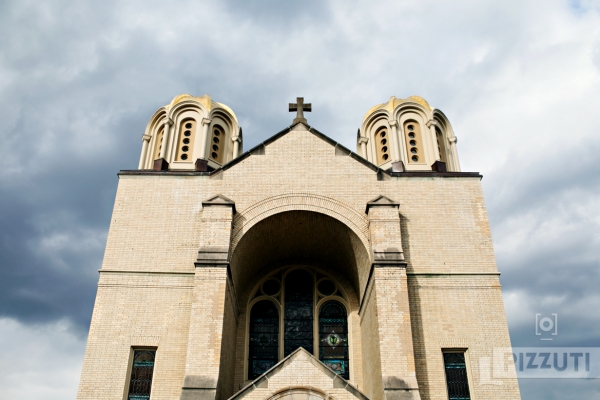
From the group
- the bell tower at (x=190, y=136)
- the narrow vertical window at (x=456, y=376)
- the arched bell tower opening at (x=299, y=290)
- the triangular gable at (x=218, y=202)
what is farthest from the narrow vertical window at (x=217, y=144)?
the narrow vertical window at (x=456, y=376)

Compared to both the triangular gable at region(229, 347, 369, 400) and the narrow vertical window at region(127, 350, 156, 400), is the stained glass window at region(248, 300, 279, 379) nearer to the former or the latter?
the narrow vertical window at region(127, 350, 156, 400)

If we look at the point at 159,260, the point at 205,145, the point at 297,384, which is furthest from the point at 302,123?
the point at 297,384

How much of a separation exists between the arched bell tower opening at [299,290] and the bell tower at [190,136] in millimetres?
4093

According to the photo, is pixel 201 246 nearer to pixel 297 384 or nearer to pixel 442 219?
pixel 297 384

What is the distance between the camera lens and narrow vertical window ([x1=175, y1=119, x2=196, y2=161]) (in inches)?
739

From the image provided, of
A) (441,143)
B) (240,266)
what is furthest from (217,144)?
(441,143)

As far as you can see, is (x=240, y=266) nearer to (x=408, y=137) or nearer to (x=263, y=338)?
(x=263, y=338)

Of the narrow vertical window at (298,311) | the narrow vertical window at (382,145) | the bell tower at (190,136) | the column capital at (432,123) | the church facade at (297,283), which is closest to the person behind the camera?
the church facade at (297,283)

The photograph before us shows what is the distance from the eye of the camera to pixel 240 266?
50.4ft

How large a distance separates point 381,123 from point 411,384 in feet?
36.7

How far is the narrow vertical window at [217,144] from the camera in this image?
767 inches

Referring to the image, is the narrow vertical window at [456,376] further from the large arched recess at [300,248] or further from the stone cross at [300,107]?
the stone cross at [300,107]

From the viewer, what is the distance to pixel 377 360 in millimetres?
12812

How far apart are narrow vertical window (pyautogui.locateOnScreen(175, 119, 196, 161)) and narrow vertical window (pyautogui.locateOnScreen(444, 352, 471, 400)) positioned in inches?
434
